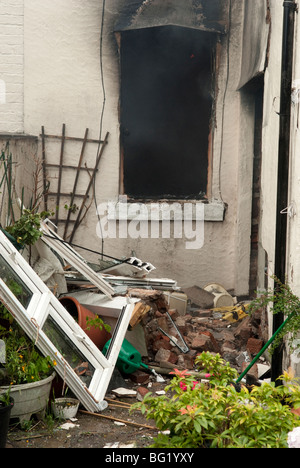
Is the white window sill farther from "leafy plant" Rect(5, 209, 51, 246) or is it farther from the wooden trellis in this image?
"leafy plant" Rect(5, 209, 51, 246)

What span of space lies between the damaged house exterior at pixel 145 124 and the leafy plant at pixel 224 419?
586cm

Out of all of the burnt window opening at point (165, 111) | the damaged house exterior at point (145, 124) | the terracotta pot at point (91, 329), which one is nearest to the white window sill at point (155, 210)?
the damaged house exterior at point (145, 124)

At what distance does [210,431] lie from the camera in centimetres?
359

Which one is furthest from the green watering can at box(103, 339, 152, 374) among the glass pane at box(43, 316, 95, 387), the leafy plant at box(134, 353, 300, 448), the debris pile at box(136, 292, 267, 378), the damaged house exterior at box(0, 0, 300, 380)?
the damaged house exterior at box(0, 0, 300, 380)

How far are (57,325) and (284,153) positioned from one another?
8.19ft

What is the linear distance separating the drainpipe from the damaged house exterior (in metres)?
3.88

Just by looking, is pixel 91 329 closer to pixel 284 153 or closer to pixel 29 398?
pixel 29 398

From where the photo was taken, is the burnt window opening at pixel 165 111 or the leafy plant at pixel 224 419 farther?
the burnt window opening at pixel 165 111

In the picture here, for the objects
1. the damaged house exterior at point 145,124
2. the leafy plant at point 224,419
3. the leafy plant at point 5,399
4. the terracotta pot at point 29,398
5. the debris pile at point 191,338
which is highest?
the damaged house exterior at point 145,124

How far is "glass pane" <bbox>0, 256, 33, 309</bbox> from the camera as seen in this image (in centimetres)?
509

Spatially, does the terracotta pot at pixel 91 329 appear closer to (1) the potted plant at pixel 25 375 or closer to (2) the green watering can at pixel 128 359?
(2) the green watering can at pixel 128 359

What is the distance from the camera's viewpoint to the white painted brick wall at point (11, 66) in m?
9.25
